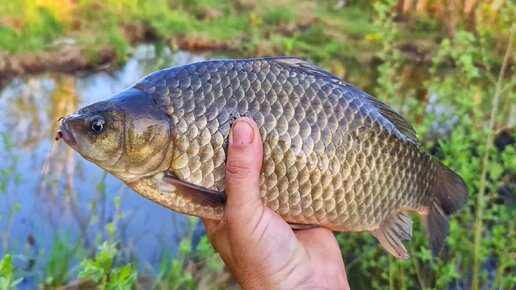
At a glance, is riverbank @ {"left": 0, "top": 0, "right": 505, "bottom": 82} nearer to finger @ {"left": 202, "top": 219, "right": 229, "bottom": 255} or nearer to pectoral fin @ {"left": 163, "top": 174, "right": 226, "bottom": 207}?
finger @ {"left": 202, "top": 219, "right": 229, "bottom": 255}

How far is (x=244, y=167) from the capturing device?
4.12 feet

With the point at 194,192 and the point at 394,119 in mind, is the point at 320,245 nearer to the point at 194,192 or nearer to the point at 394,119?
the point at 394,119

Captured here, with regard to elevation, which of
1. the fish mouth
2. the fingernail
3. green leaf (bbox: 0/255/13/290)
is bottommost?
green leaf (bbox: 0/255/13/290)

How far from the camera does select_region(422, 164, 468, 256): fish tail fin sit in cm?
155

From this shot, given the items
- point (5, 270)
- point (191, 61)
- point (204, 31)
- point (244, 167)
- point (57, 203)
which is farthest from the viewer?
point (204, 31)

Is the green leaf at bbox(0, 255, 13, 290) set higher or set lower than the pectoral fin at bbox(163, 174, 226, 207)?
lower

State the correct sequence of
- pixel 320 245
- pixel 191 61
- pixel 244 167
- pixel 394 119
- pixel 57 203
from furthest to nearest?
1. pixel 191 61
2. pixel 57 203
3. pixel 320 245
4. pixel 394 119
5. pixel 244 167

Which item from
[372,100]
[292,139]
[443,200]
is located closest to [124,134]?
[292,139]

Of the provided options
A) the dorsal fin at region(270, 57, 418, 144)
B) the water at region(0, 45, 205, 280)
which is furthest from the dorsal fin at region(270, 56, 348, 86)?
the water at region(0, 45, 205, 280)

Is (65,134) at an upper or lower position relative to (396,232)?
upper

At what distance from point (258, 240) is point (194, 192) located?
0.77 ft

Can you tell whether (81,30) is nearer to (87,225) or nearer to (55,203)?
(55,203)

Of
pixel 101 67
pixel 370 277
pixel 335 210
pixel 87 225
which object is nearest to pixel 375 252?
pixel 370 277

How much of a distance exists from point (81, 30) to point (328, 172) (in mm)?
7142
